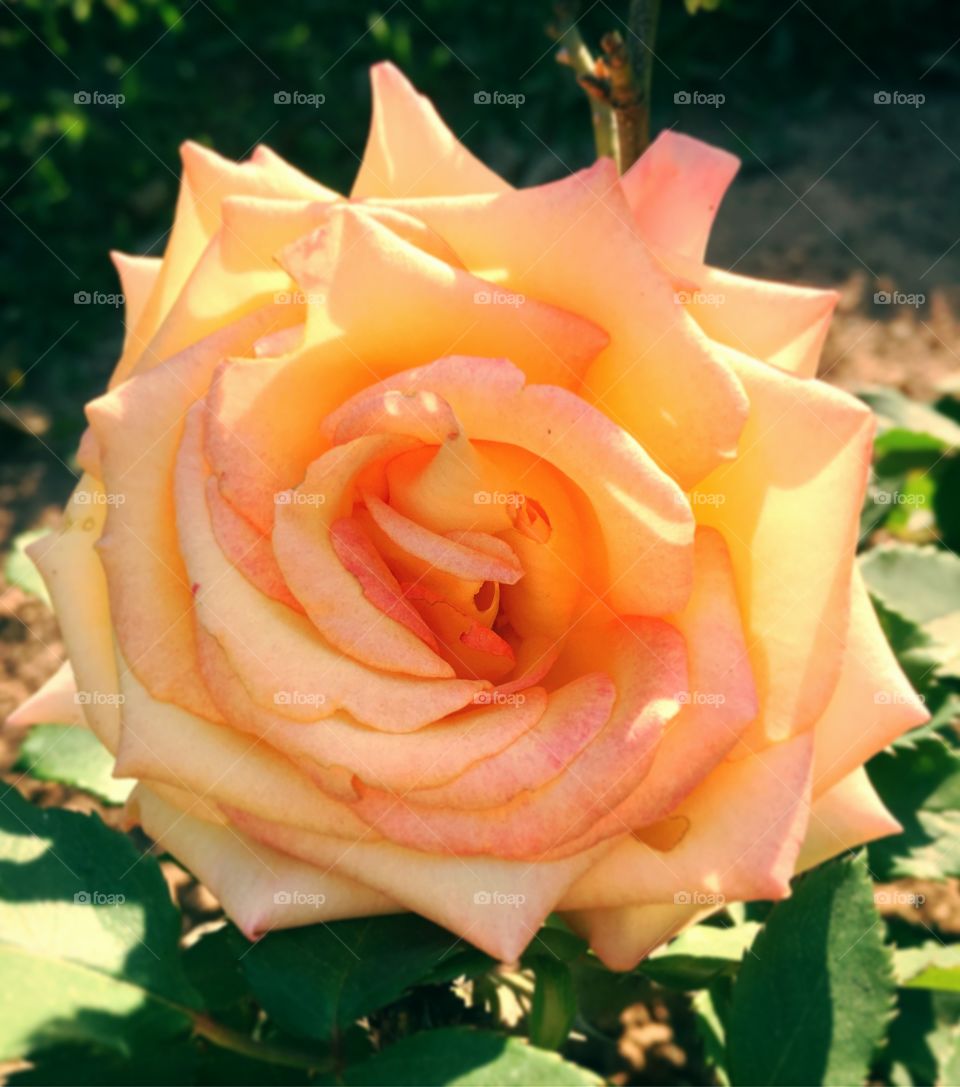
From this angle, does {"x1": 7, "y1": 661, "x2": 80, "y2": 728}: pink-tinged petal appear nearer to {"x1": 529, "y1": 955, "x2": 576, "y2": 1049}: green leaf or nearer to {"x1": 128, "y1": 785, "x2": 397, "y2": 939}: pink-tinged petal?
{"x1": 128, "y1": 785, "x2": 397, "y2": 939}: pink-tinged petal

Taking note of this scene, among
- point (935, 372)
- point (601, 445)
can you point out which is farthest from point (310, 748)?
point (935, 372)

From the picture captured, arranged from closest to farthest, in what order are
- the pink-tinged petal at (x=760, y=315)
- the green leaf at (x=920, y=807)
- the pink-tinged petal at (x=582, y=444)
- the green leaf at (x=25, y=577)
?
the pink-tinged petal at (x=582, y=444)
the pink-tinged petal at (x=760, y=315)
the green leaf at (x=920, y=807)
the green leaf at (x=25, y=577)

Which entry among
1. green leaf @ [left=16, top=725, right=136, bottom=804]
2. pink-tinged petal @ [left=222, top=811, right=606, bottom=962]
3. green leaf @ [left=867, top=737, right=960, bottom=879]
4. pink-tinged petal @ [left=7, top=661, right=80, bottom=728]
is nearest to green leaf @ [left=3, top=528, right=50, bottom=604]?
green leaf @ [left=16, top=725, right=136, bottom=804]

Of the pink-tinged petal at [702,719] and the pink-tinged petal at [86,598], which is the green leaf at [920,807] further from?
the pink-tinged petal at [86,598]

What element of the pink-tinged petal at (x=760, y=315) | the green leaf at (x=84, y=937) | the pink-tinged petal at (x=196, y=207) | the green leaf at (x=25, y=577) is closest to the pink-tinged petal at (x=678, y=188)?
the pink-tinged petal at (x=760, y=315)

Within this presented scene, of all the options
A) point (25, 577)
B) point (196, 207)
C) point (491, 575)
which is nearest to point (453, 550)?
point (491, 575)

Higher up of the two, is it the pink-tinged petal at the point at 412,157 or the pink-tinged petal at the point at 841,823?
the pink-tinged petal at the point at 412,157
